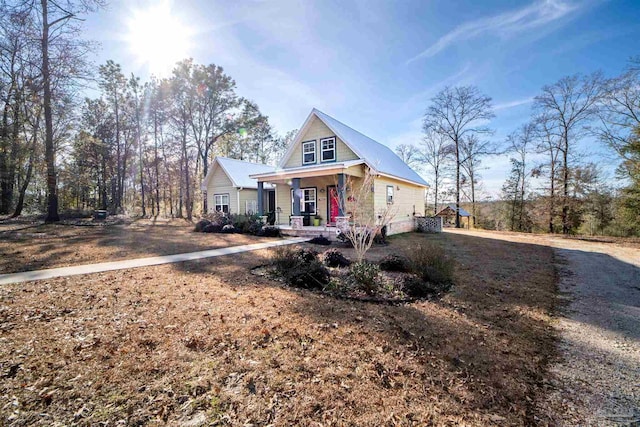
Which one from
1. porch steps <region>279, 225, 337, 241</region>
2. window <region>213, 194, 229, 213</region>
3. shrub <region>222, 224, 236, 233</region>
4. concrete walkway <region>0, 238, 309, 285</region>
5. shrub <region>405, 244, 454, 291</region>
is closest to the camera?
concrete walkway <region>0, 238, 309, 285</region>

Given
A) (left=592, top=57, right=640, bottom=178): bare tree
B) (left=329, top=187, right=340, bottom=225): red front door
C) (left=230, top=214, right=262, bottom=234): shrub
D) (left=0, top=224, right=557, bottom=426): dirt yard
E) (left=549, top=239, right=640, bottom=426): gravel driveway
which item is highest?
(left=592, top=57, right=640, bottom=178): bare tree

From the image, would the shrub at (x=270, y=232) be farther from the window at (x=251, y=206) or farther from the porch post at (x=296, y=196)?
the window at (x=251, y=206)

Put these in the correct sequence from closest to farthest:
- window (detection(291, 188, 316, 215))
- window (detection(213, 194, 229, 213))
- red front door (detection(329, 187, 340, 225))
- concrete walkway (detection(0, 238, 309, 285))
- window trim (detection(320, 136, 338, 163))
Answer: concrete walkway (detection(0, 238, 309, 285)), red front door (detection(329, 187, 340, 225)), window trim (detection(320, 136, 338, 163)), window (detection(291, 188, 316, 215)), window (detection(213, 194, 229, 213))

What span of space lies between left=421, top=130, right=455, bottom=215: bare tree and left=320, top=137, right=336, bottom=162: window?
15534mm

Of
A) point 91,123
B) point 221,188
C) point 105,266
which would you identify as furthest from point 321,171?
point 91,123

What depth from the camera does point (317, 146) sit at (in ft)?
51.4

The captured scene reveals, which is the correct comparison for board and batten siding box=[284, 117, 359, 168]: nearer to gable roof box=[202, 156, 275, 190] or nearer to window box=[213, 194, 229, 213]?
gable roof box=[202, 156, 275, 190]

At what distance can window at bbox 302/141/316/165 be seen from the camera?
1585 centimetres

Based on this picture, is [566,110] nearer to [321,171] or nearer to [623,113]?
[623,113]

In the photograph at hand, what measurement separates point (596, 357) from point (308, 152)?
14605 millimetres

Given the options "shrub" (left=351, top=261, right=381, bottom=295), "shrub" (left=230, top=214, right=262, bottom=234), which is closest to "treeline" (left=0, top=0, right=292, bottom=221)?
"shrub" (left=230, top=214, right=262, bottom=234)

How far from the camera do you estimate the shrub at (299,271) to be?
5.47 meters

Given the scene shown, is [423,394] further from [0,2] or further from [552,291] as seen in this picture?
[0,2]

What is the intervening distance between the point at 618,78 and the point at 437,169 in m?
A: 14.2
